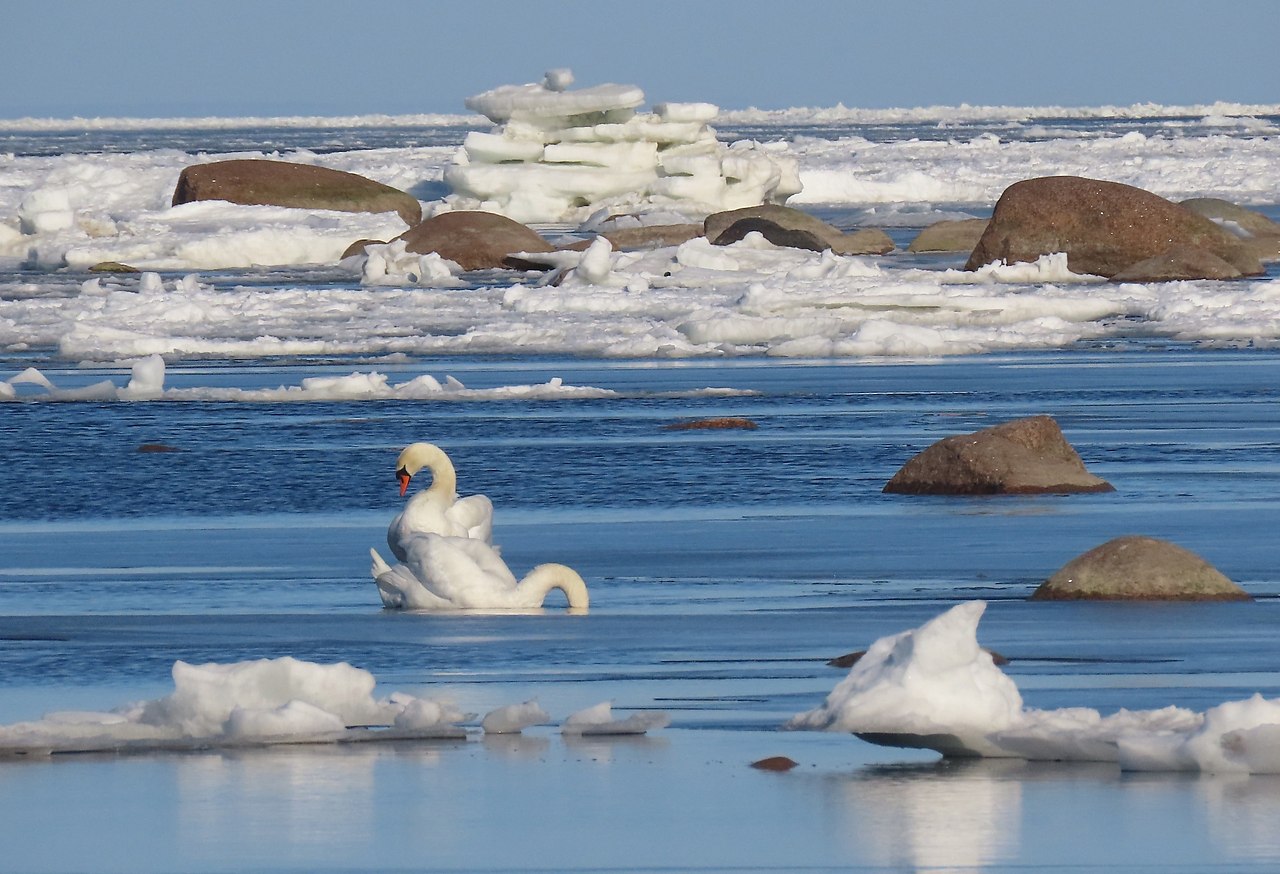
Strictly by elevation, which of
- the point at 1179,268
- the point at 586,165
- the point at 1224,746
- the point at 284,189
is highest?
the point at 586,165

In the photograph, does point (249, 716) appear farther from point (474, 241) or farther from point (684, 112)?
point (684, 112)

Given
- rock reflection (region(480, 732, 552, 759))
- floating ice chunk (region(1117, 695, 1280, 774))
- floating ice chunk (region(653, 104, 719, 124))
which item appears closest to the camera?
floating ice chunk (region(1117, 695, 1280, 774))

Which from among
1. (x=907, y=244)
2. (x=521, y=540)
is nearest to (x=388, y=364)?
(x=521, y=540)


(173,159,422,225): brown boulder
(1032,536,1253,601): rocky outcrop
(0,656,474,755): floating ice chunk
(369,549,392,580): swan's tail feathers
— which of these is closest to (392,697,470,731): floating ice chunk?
(0,656,474,755): floating ice chunk

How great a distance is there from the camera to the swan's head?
9.53m

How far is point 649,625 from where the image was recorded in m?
8.55

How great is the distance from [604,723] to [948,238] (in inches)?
1198

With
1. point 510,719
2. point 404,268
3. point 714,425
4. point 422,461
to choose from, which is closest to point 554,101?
point 404,268

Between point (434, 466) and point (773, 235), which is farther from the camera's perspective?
point (773, 235)

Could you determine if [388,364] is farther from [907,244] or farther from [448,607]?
[907,244]

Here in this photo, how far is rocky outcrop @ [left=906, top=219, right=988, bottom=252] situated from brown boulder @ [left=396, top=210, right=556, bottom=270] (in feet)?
18.2

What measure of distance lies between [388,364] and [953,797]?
594 inches

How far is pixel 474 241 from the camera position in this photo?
33625 mm

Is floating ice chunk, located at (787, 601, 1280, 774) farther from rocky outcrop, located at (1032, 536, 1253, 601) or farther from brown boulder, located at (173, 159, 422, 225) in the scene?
brown boulder, located at (173, 159, 422, 225)
